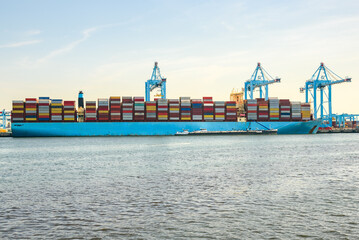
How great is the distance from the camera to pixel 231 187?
62.2 ft

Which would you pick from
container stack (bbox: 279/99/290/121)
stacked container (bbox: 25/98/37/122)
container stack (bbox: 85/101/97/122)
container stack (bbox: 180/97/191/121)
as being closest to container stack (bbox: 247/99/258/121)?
container stack (bbox: 279/99/290/121)

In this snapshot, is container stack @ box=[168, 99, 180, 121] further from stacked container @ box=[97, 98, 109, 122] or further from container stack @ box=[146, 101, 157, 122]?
stacked container @ box=[97, 98, 109, 122]

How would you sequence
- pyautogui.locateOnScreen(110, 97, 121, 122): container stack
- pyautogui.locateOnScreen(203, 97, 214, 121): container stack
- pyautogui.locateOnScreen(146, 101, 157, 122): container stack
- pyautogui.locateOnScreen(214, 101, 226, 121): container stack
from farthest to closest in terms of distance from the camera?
pyautogui.locateOnScreen(214, 101, 226, 121): container stack, pyautogui.locateOnScreen(203, 97, 214, 121): container stack, pyautogui.locateOnScreen(146, 101, 157, 122): container stack, pyautogui.locateOnScreen(110, 97, 121, 122): container stack

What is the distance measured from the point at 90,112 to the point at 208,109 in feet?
98.1

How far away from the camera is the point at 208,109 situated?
97.3m

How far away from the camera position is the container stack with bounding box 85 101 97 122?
93625mm

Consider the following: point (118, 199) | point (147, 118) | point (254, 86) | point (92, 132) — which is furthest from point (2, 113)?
point (118, 199)

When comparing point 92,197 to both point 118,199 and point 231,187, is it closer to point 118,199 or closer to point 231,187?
point 118,199

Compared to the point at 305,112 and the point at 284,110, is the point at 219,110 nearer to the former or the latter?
the point at 284,110

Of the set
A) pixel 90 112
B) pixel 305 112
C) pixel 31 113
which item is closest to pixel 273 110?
pixel 305 112

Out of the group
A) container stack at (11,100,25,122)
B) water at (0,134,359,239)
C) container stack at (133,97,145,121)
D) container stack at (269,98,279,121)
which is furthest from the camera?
container stack at (269,98,279,121)

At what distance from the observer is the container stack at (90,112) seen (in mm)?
93625

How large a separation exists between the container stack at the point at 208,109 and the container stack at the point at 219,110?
3.47 ft

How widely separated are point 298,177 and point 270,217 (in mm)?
10261
